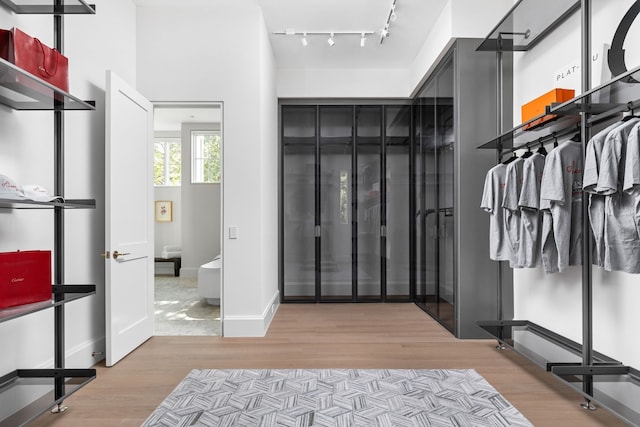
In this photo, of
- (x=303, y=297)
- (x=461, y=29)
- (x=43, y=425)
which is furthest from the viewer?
(x=303, y=297)

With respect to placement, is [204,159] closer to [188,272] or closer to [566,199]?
[188,272]

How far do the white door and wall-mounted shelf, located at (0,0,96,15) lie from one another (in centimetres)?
73

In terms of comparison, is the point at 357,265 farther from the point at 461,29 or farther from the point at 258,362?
the point at 461,29

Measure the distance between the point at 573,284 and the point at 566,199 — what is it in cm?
72

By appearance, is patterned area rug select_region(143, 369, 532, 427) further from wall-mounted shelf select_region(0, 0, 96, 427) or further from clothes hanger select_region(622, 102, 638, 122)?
clothes hanger select_region(622, 102, 638, 122)

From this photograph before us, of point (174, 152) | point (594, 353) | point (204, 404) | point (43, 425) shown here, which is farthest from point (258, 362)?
point (174, 152)

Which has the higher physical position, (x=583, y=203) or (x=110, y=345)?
(x=583, y=203)

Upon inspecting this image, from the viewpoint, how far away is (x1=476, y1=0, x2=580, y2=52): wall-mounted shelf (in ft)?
8.71

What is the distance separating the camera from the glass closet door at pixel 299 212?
16.8ft

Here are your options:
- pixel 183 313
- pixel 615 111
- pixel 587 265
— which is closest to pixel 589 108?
pixel 615 111

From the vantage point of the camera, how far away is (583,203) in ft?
7.20

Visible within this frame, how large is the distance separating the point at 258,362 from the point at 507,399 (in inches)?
66.9

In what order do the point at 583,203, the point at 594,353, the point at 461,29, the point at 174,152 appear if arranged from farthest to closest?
the point at 174,152
the point at 461,29
the point at 594,353
the point at 583,203

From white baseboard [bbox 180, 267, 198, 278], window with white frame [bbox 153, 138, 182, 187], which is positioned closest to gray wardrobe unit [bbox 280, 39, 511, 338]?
white baseboard [bbox 180, 267, 198, 278]
